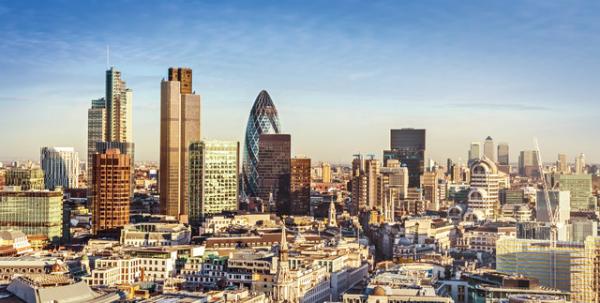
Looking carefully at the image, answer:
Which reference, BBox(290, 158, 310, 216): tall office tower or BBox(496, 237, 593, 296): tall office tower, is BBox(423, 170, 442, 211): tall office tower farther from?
BBox(496, 237, 593, 296): tall office tower

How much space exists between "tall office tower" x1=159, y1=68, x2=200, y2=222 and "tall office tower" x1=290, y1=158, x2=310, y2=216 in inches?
684

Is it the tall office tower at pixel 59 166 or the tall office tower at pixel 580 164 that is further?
the tall office tower at pixel 59 166

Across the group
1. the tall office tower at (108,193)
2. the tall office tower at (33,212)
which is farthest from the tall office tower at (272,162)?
the tall office tower at (33,212)

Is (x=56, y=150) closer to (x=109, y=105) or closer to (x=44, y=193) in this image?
(x=109, y=105)

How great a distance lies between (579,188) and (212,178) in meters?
53.6

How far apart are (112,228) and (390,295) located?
56.2m

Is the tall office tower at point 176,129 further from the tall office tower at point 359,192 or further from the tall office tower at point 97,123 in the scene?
the tall office tower at point 97,123

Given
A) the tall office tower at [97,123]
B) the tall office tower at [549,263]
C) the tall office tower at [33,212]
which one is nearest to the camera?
the tall office tower at [549,263]

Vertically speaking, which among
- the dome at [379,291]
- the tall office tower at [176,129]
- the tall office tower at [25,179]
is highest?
the tall office tower at [176,129]

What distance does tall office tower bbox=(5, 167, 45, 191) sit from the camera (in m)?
117

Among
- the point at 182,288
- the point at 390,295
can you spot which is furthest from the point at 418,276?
the point at 182,288

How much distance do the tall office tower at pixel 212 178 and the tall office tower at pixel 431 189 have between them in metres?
39.3

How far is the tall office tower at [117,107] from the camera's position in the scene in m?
185

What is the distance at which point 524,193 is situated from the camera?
505ft
